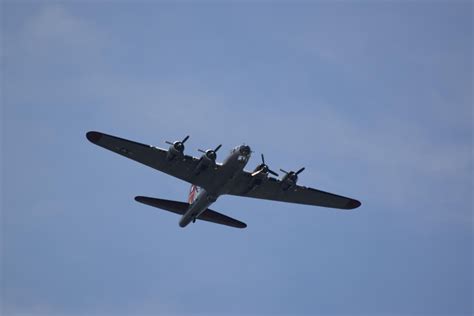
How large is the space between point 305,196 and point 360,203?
176 inches

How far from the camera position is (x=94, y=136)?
44.4 m

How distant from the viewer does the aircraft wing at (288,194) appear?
159ft

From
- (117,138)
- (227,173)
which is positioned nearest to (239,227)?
(227,173)

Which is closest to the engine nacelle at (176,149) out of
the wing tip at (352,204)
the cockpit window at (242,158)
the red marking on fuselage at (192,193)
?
the cockpit window at (242,158)

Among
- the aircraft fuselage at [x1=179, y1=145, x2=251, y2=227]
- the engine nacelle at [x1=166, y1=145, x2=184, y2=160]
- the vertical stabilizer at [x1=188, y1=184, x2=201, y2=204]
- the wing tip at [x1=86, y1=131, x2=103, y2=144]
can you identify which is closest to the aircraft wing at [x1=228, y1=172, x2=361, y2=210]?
the aircraft fuselage at [x1=179, y1=145, x2=251, y2=227]

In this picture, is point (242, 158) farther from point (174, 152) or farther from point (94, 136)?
point (94, 136)

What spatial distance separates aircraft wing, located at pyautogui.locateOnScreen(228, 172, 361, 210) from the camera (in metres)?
48.5

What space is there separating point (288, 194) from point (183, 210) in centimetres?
807

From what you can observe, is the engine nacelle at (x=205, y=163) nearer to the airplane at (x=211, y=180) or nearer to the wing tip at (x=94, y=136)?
the airplane at (x=211, y=180)

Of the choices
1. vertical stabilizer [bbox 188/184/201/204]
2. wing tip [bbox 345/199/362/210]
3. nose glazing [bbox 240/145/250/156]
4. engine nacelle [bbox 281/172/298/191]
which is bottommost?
vertical stabilizer [bbox 188/184/201/204]

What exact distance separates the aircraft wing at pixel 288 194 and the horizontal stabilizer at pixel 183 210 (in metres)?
2.86

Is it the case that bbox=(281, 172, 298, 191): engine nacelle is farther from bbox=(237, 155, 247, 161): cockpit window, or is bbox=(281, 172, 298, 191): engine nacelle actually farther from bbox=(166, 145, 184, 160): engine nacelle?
bbox=(166, 145, 184, 160): engine nacelle

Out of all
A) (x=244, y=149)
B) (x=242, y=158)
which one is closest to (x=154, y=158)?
(x=242, y=158)

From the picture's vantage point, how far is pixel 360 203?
52094 millimetres
